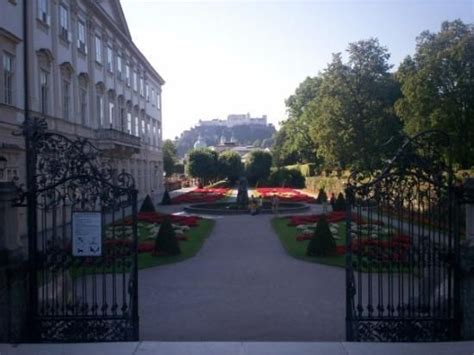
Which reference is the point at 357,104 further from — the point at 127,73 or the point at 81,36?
the point at 81,36

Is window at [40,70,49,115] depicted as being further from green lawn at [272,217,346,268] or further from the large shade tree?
the large shade tree

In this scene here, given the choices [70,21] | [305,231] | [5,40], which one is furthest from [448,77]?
[5,40]

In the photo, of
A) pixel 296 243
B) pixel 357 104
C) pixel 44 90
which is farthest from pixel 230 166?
pixel 296 243

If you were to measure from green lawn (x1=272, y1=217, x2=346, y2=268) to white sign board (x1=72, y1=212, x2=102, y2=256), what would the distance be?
9012 millimetres

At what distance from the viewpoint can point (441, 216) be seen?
8516 millimetres

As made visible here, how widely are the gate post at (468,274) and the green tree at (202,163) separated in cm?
6367

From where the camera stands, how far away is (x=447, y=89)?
35.0 metres

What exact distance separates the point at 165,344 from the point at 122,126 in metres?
38.1

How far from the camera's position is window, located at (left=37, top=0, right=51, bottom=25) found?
25423 millimetres

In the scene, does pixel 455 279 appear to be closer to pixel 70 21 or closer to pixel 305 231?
pixel 305 231

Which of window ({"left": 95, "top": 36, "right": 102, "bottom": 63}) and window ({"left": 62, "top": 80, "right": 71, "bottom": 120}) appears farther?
window ({"left": 95, "top": 36, "right": 102, "bottom": 63})

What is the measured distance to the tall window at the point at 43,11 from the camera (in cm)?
2544

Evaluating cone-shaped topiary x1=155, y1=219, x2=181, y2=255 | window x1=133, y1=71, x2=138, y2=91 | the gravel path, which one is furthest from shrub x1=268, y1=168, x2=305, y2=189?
cone-shaped topiary x1=155, y1=219, x2=181, y2=255

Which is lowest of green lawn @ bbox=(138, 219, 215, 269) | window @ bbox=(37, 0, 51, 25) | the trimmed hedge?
green lawn @ bbox=(138, 219, 215, 269)
